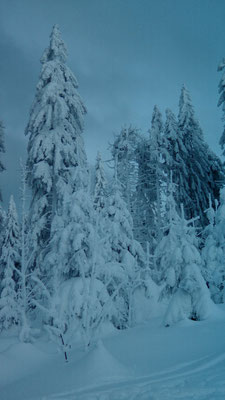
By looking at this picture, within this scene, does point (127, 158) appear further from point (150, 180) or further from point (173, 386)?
point (173, 386)

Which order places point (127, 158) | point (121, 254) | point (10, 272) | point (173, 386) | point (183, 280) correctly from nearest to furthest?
point (173, 386), point (183, 280), point (121, 254), point (10, 272), point (127, 158)

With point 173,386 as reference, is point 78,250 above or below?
above

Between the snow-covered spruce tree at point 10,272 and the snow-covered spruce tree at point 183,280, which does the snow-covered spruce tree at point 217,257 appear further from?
the snow-covered spruce tree at point 10,272

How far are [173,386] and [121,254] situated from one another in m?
10.7

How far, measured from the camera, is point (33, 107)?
60.1 feet

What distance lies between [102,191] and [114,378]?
1471 centimetres

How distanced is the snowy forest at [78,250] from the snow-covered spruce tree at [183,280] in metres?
0.04

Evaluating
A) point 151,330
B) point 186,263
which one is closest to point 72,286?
point 151,330

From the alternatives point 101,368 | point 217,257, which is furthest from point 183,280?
point 101,368

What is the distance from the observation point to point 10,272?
18750 millimetres

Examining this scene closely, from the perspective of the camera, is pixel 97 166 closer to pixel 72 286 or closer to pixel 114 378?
pixel 72 286

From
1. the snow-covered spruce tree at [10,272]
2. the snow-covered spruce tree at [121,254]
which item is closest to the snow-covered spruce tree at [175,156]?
the snow-covered spruce tree at [121,254]

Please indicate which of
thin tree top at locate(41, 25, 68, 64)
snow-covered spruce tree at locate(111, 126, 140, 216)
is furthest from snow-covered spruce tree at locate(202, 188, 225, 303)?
thin tree top at locate(41, 25, 68, 64)

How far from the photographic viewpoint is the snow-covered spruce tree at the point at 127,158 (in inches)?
976
